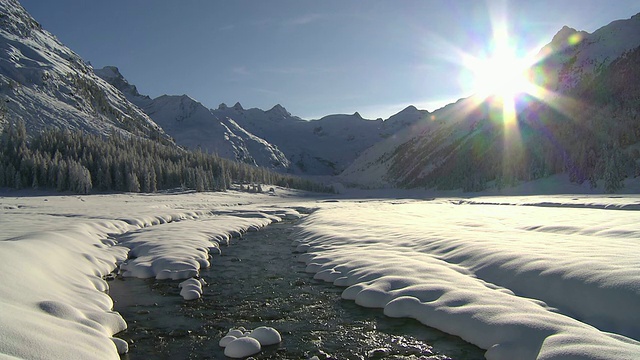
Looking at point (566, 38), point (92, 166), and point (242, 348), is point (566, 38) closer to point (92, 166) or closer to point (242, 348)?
point (92, 166)

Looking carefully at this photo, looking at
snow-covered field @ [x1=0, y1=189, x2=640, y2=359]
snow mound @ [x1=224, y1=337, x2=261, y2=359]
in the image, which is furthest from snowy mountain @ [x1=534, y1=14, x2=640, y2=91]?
snow mound @ [x1=224, y1=337, x2=261, y2=359]

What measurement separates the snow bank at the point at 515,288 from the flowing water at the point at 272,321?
2.16 ft

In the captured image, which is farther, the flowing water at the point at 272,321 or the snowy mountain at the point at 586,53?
the snowy mountain at the point at 586,53

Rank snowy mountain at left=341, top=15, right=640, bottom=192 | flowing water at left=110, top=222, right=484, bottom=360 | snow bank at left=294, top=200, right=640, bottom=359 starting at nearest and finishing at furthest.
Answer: snow bank at left=294, top=200, right=640, bottom=359
flowing water at left=110, top=222, right=484, bottom=360
snowy mountain at left=341, top=15, right=640, bottom=192

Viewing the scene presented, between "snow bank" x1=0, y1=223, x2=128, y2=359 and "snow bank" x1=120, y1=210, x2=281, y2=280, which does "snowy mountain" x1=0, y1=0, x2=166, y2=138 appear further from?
"snow bank" x1=0, y1=223, x2=128, y2=359

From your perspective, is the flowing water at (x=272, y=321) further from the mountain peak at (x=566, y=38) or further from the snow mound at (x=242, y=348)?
the mountain peak at (x=566, y=38)

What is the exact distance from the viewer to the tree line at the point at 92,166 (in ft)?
260

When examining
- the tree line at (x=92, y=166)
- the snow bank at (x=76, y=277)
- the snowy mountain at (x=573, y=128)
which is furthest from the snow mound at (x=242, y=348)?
the tree line at (x=92, y=166)

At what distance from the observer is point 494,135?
144 metres

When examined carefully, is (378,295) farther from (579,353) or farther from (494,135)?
(494,135)

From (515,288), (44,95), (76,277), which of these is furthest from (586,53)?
(44,95)

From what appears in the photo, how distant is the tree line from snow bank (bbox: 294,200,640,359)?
84167 mm

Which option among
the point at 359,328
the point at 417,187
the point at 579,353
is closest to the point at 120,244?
the point at 359,328

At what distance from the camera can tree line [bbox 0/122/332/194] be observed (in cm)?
7912
